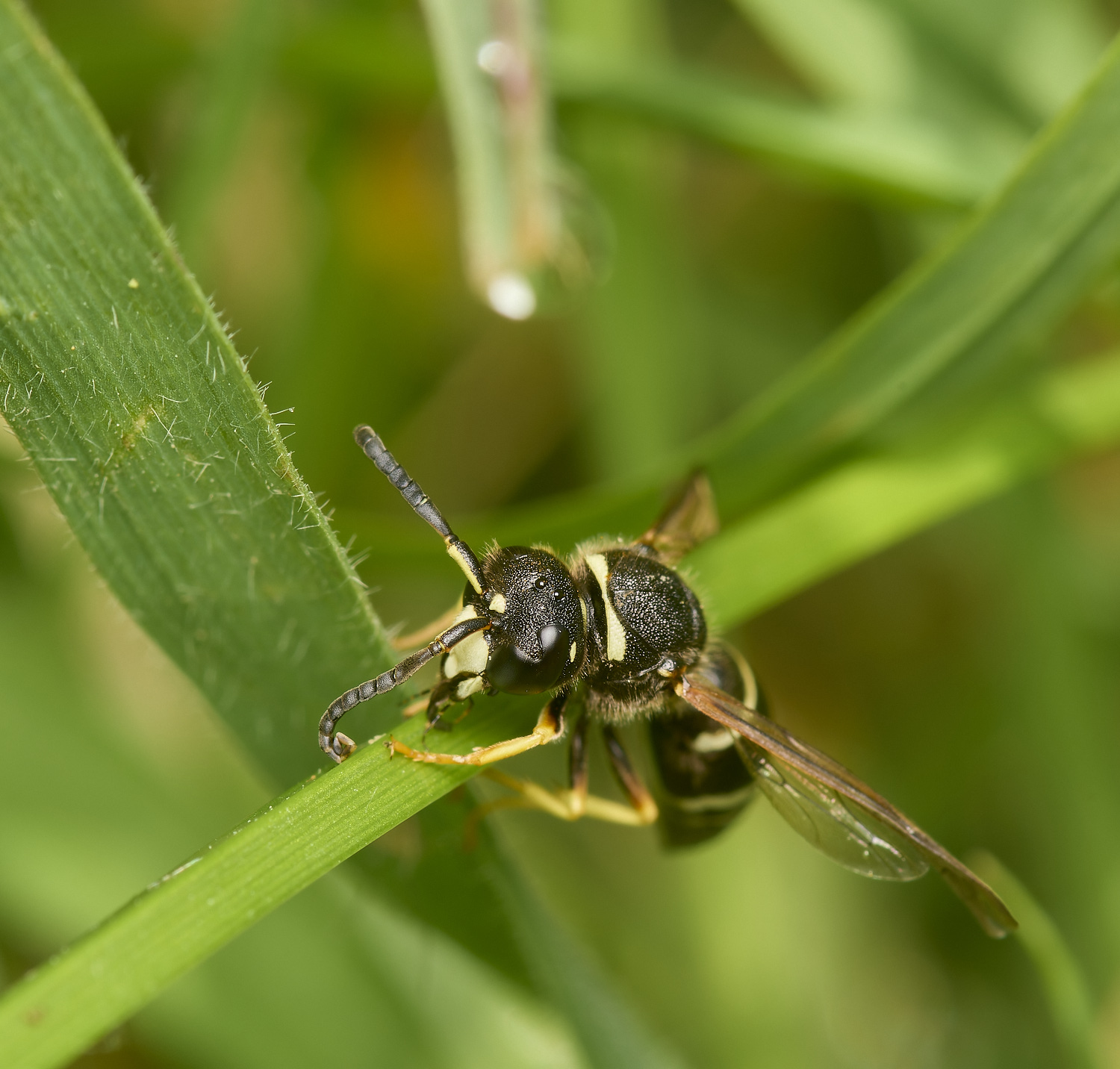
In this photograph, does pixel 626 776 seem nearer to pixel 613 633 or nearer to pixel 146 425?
pixel 613 633

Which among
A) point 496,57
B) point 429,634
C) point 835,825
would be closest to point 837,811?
point 835,825

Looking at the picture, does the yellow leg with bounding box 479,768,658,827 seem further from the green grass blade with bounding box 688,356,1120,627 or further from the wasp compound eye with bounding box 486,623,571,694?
the green grass blade with bounding box 688,356,1120,627

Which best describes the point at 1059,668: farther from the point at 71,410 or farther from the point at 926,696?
the point at 71,410

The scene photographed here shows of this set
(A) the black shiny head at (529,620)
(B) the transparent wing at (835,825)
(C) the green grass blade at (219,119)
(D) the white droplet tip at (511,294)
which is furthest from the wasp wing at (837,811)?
(C) the green grass blade at (219,119)

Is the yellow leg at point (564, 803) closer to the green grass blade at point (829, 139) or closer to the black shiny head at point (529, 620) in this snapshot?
the black shiny head at point (529, 620)

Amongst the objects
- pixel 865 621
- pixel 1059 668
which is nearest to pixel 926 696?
pixel 865 621

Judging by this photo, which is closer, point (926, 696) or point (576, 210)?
point (576, 210)
